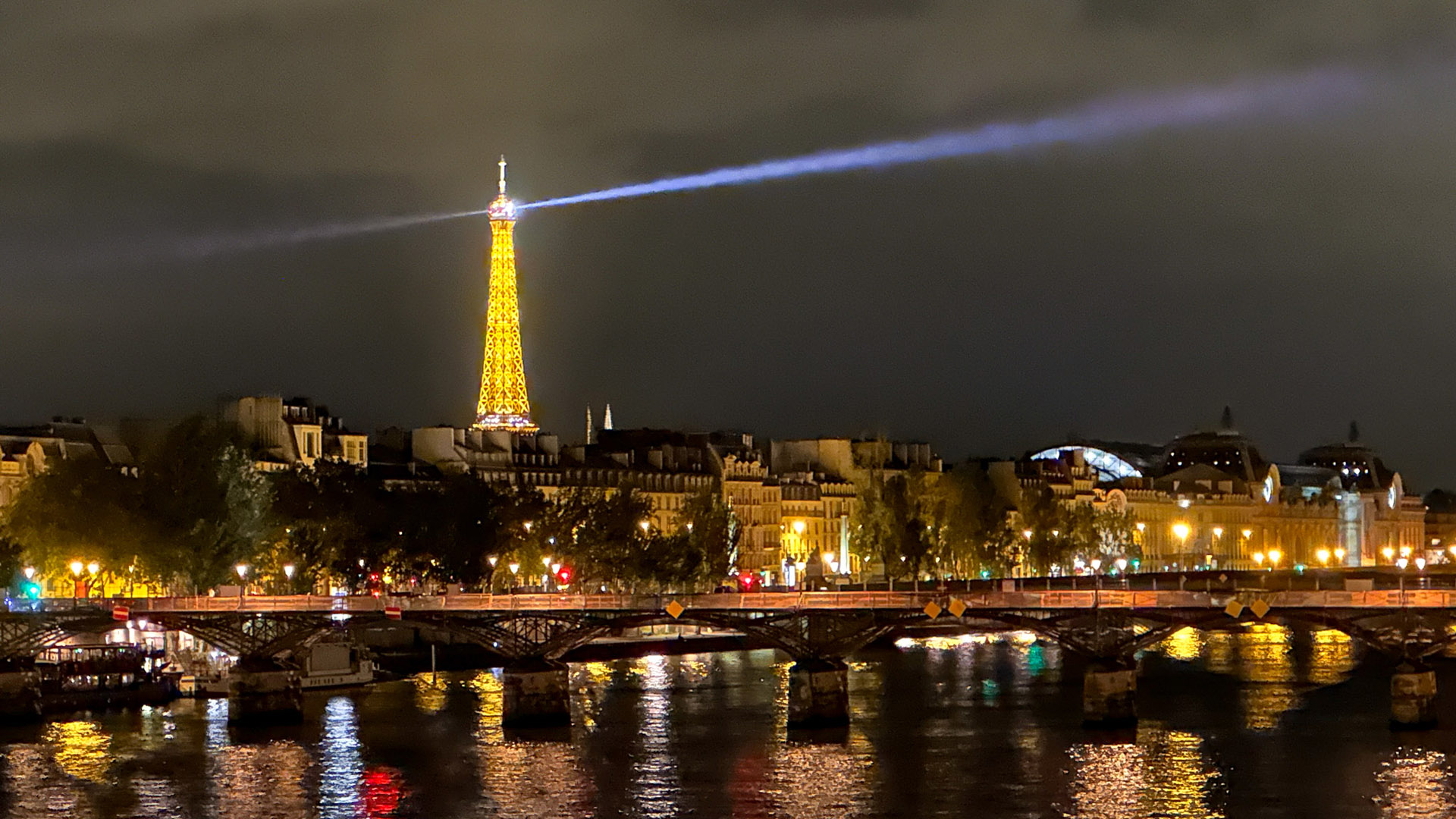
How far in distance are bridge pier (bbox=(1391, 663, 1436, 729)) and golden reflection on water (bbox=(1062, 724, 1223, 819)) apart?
20.0 feet

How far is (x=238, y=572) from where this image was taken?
11050 cm

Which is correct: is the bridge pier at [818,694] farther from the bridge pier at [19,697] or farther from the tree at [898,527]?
the tree at [898,527]

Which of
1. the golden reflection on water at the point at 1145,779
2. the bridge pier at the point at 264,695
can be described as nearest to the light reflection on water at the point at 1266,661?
the golden reflection on water at the point at 1145,779

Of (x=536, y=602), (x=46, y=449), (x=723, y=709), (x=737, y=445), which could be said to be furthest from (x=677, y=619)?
(x=737, y=445)

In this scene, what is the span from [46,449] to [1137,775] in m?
68.5

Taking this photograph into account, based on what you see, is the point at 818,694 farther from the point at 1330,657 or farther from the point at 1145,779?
the point at 1330,657

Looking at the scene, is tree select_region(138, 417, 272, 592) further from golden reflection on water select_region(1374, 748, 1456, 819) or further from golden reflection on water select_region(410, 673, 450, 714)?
golden reflection on water select_region(1374, 748, 1456, 819)

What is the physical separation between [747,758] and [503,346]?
103731 millimetres

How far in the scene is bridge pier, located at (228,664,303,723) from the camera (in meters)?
86.9

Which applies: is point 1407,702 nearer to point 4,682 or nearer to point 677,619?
point 677,619

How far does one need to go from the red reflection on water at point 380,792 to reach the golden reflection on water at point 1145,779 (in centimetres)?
1617

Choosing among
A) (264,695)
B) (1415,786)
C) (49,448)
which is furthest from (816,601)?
(49,448)

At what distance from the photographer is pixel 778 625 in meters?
86.4

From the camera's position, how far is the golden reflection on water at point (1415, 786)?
6581 centimetres
